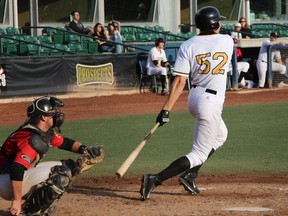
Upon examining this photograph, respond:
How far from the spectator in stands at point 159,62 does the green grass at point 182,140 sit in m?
4.45

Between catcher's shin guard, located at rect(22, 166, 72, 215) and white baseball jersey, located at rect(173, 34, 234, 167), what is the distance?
1.59 m

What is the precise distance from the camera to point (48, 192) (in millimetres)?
6605

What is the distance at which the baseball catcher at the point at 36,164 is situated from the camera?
647cm

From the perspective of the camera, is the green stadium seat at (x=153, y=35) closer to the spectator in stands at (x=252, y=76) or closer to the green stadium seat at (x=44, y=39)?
the spectator in stands at (x=252, y=76)

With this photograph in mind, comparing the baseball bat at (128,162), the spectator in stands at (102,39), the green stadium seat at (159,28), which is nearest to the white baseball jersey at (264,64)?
the spectator in stands at (102,39)

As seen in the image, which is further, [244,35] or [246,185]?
[244,35]

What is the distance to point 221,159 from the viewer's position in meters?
11.1

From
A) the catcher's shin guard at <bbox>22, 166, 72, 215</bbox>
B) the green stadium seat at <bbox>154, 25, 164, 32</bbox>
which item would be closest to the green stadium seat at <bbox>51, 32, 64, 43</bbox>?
the green stadium seat at <bbox>154, 25, 164, 32</bbox>

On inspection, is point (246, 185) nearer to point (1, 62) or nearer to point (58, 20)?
point (1, 62)

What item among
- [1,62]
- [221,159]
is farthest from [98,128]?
[1,62]

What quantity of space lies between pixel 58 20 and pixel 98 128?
42.8 feet

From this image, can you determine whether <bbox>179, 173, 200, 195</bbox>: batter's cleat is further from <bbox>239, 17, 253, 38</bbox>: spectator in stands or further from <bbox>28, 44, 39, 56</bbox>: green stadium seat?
<bbox>239, 17, 253, 38</bbox>: spectator in stands

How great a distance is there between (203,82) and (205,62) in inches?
7.6

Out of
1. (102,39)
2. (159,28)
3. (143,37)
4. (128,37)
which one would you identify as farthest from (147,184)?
(159,28)
